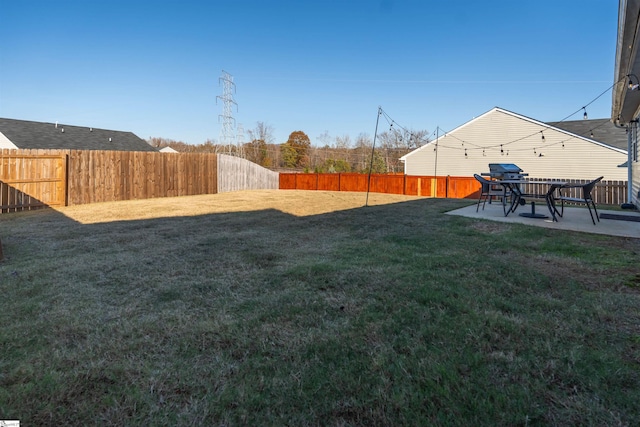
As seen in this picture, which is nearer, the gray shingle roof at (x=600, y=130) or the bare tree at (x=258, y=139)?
the gray shingle roof at (x=600, y=130)

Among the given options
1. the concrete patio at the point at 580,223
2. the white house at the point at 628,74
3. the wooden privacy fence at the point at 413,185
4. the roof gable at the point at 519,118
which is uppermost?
the roof gable at the point at 519,118

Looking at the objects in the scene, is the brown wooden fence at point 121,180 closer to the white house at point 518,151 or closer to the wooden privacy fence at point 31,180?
the wooden privacy fence at point 31,180

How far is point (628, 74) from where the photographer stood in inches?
220

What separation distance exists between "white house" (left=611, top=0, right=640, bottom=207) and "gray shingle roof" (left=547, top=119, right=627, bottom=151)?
836cm

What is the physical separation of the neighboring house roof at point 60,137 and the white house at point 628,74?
2203 centimetres

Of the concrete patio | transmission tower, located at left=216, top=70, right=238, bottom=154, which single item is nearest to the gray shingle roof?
the concrete patio

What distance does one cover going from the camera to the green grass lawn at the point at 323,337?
1233mm

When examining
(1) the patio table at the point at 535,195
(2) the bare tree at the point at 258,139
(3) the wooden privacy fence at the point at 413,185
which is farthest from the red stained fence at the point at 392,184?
(2) the bare tree at the point at 258,139

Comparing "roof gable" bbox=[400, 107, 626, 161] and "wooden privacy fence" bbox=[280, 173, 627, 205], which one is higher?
"roof gable" bbox=[400, 107, 626, 161]

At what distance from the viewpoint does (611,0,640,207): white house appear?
13.2 ft

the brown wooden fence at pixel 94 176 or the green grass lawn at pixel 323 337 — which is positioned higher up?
the brown wooden fence at pixel 94 176

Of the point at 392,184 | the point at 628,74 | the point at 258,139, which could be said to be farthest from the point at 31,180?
the point at 258,139

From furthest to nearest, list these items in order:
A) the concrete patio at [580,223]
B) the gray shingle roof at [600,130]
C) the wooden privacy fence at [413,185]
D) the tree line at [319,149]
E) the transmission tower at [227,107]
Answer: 1. the tree line at [319,149]
2. the transmission tower at [227,107]
3. the gray shingle roof at [600,130]
4. the wooden privacy fence at [413,185]
5. the concrete patio at [580,223]

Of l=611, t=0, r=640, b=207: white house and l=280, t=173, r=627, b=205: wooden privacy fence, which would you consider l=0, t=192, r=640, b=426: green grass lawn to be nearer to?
l=611, t=0, r=640, b=207: white house
